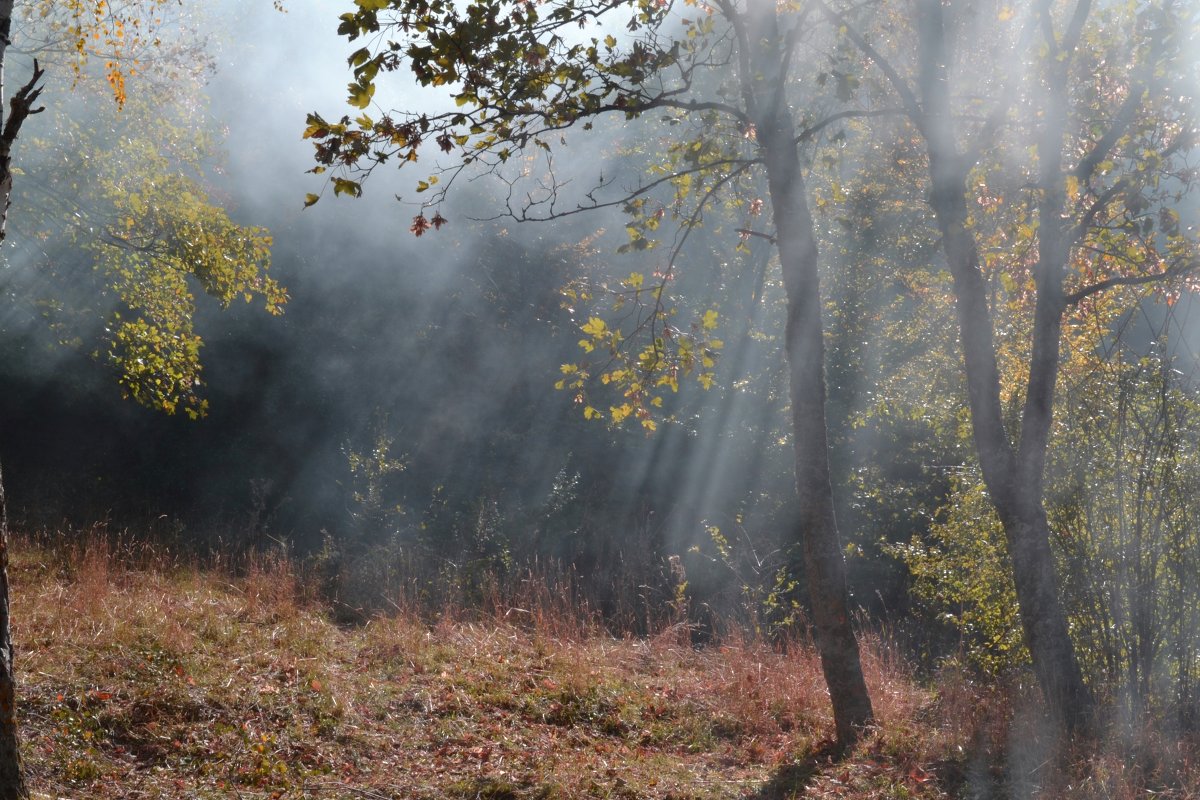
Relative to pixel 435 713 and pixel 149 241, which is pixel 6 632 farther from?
pixel 149 241

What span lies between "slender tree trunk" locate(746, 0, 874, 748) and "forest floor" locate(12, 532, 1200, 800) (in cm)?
41

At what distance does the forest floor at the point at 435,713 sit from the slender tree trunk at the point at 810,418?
0.41m

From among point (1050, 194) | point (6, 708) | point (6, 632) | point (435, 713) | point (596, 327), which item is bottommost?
point (435, 713)

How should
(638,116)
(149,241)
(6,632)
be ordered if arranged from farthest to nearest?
(149,241)
(638,116)
(6,632)

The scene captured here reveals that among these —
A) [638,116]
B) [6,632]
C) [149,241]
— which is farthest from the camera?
[149,241]

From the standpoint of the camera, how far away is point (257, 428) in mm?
15773

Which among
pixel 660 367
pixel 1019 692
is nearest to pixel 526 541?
pixel 660 367

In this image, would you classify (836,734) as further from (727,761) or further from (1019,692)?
(1019,692)

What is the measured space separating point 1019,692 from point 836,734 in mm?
1399

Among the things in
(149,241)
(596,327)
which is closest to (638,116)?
(596,327)

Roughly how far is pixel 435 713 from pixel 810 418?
3.31 meters

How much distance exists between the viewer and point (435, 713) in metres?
6.86

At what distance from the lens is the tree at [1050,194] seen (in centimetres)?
626

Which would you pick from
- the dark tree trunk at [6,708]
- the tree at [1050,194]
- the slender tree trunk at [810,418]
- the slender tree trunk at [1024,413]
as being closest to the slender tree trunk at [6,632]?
the dark tree trunk at [6,708]
